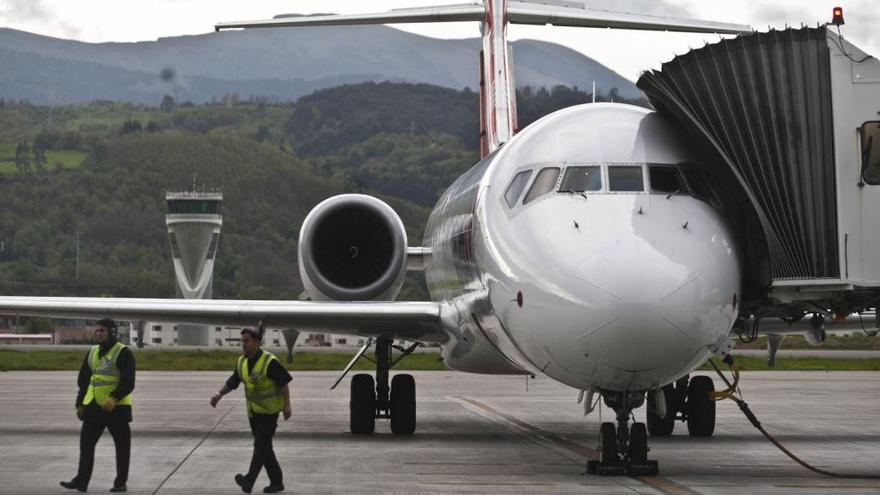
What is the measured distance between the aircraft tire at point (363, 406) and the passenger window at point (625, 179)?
272 inches

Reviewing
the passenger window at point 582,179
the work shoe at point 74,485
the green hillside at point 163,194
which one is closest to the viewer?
the work shoe at point 74,485

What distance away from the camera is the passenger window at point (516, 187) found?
517 inches

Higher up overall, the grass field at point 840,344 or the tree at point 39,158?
the tree at point 39,158

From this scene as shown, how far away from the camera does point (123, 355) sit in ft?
42.0

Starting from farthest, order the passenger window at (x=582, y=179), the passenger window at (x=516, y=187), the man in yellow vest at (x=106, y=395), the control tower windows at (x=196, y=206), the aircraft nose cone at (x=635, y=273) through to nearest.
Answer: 1. the control tower windows at (x=196, y=206)
2. the passenger window at (x=516, y=187)
3. the man in yellow vest at (x=106, y=395)
4. the passenger window at (x=582, y=179)
5. the aircraft nose cone at (x=635, y=273)

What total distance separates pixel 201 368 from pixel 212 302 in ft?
103

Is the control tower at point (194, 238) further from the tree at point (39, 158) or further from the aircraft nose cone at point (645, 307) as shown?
the aircraft nose cone at point (645, 307)

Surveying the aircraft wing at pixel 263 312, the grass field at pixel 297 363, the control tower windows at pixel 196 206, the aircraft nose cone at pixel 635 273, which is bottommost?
the grass field at pixel 297 363

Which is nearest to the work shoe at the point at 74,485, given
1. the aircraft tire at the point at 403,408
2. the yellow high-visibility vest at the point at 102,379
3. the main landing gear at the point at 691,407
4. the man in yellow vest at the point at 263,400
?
the yellow high-visibility vest at the point at 102,379

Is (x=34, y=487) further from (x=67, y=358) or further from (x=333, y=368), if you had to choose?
(x=67, y=358)

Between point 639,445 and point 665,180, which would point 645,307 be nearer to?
point 665,180

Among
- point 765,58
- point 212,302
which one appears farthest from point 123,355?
point 765,58

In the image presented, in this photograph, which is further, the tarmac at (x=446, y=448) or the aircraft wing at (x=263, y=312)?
the aircraft wing at (x=263, y=312)

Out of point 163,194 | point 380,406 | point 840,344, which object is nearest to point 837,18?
point 380,406
